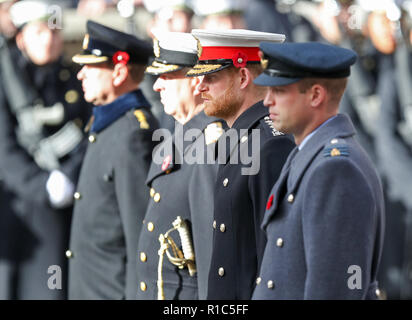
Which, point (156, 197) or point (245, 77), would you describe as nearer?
point (245, 77)

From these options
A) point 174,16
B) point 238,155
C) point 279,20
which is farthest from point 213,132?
point 279,20

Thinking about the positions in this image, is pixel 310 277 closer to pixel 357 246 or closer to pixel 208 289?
pixel 357 246

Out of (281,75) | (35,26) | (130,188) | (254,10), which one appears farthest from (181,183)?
(254,10)

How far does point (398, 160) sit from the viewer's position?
384 inches

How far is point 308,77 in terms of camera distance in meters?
4.71

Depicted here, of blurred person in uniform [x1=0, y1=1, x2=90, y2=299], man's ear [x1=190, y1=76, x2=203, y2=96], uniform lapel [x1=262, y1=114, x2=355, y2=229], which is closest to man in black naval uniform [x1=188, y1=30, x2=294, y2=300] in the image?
uniform lapel [x1=262, y1=114, x2=355, y2=229]

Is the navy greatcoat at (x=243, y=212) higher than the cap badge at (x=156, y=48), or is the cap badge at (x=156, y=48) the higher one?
the cap badge at (x=156, y=48)

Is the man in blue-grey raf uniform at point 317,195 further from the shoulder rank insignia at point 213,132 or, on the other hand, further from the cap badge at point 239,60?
the shoulder rank insignia at point 213,132

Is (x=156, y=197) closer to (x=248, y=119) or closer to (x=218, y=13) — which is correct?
(x=248, y=119)

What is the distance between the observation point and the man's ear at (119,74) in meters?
6.97

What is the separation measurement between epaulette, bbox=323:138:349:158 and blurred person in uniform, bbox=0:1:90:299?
4418 mm

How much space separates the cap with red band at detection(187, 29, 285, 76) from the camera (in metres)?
5.60

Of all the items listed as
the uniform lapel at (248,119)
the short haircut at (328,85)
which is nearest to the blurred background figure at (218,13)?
the uniform lapel at (248,119)
